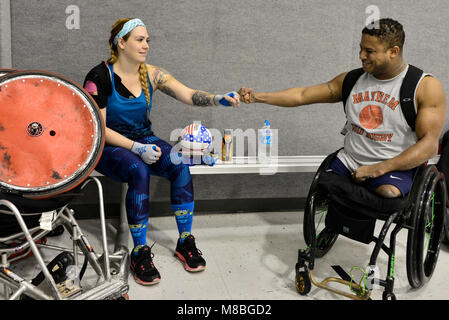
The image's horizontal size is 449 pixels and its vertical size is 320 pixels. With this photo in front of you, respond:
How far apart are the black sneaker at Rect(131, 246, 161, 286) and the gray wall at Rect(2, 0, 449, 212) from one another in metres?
0.76

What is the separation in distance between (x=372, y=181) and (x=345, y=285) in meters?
0.54

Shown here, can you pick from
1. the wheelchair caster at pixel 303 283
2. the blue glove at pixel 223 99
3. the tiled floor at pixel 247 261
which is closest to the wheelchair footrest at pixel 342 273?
the tiled floor at pixel 247 261

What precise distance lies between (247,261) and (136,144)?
2.78 feet

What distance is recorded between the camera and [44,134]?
1.76m

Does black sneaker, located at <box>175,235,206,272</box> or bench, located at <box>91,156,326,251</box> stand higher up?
bench, located at <box>91,156,326,251</box>

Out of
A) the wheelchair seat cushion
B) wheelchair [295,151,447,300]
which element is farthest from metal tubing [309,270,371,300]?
the wheelchair seat cushion

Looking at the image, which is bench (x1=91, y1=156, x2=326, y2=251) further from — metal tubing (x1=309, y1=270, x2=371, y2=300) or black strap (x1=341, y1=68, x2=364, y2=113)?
metal tubing (x1=309, y1=270, x2=371, y2=300)

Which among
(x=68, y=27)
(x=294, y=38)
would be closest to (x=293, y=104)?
(x=294, y=38)

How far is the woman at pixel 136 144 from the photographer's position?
2201 millimetres

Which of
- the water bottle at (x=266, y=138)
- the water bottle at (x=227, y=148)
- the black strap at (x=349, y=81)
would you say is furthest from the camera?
the water bottle at (x=266, y=138)

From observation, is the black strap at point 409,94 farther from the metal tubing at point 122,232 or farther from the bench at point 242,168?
the metal tubing at point 122,232

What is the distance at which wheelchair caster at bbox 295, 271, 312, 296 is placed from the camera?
209 cm

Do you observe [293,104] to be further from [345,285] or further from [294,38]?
[345,285]

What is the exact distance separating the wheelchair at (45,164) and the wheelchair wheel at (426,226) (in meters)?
1.24
